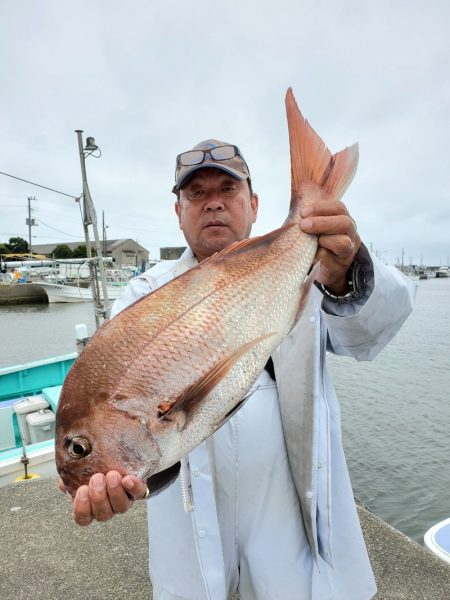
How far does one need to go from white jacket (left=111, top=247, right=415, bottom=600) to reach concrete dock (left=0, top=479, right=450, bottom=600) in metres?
1.36

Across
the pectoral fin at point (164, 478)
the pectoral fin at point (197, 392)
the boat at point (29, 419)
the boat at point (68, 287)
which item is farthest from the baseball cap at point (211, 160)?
the boat at point (68, 287)

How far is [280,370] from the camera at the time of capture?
196 centimetres

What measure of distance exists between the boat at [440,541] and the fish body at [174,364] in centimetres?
284

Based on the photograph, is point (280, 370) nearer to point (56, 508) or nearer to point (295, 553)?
point (295, 553)

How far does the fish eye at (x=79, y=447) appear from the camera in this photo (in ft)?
4.56

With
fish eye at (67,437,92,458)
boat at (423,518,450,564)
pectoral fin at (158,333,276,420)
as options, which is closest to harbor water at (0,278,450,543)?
boat at (423,518,450,564)

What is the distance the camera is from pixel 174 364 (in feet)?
4.68

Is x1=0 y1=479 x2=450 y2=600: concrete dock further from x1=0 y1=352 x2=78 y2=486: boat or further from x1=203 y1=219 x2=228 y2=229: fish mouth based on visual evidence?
x1=203 y1=219 x2=228 y2=229: fish mouth

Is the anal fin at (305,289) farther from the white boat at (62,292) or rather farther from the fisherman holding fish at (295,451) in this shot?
the white boat at (62,292)

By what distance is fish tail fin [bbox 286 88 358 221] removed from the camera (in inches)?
70.6

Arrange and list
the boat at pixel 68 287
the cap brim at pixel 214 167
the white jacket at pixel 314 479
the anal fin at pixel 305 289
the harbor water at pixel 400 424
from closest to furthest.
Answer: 1. the anal fin at pixel 305 289
2. the white jacket at pixel 314 479
3. the cap brim at pixel 214 167
4. the harbor water at pixel 400 424
5. the boat at pixel 68 287

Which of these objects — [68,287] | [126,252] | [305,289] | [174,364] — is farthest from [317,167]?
[126,252]

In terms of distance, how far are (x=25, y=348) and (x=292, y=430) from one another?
21028 millimetres

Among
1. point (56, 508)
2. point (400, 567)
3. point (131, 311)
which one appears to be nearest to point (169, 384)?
point (131, 311)
